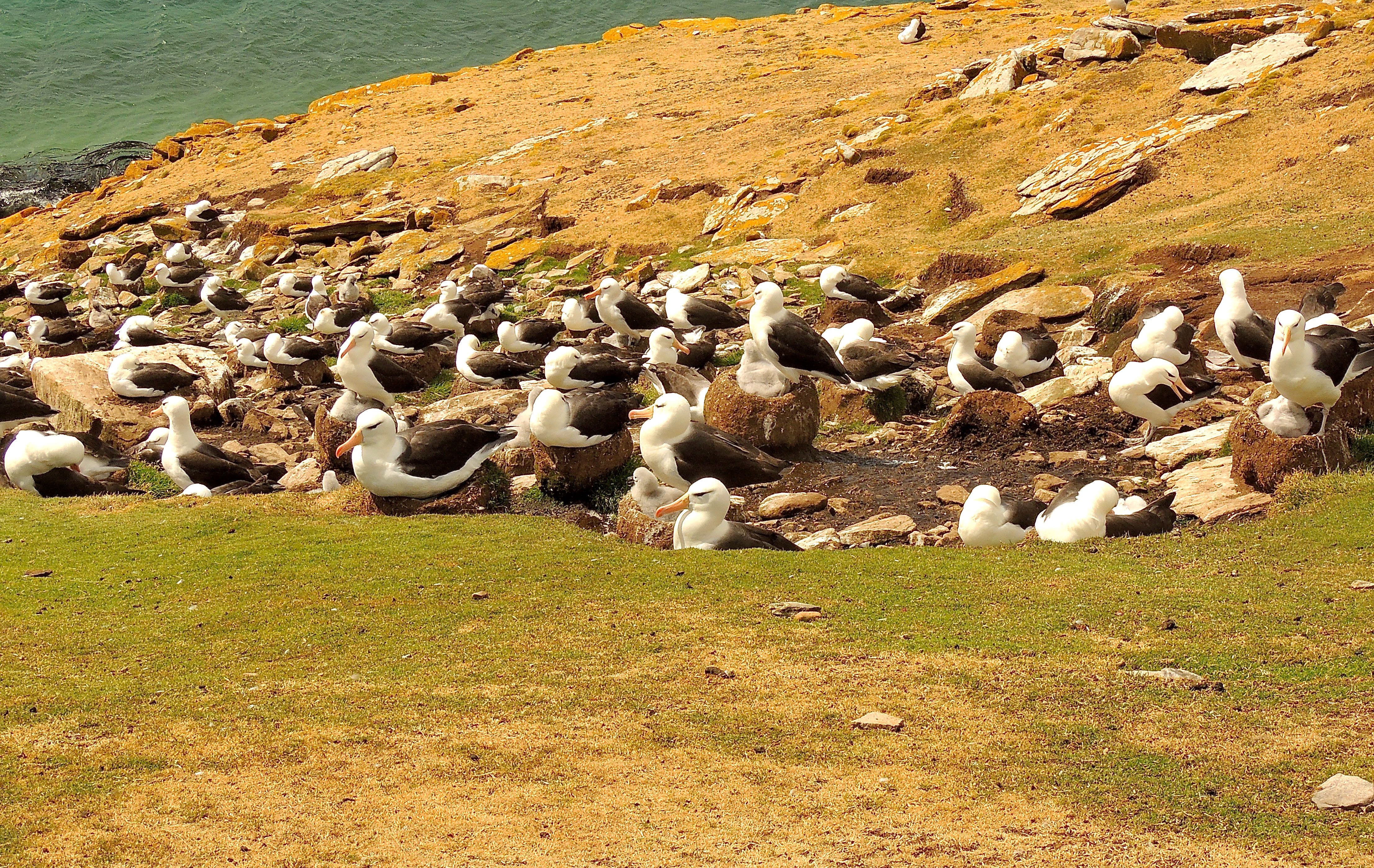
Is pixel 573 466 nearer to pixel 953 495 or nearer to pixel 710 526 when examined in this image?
pixel 710 526

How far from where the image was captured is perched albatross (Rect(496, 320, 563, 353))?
2300cm

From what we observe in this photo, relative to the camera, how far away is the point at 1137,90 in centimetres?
3064

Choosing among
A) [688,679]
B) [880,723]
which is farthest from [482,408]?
[880,723]

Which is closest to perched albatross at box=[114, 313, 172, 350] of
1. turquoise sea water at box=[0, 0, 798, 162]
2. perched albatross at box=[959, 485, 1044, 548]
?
perched albatross at box=[959, 485, 1044, 548]

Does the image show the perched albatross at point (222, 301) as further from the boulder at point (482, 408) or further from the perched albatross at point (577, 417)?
the perched albatross at point (577, 417)

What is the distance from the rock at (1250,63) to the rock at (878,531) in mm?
19964

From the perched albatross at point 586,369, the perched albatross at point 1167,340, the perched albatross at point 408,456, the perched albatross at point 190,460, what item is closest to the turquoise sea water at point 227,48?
the perched albatross at point 190,460

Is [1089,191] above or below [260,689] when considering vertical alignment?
below

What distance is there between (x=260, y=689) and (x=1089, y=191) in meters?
22.2

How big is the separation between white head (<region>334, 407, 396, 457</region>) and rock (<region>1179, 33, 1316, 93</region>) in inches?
895

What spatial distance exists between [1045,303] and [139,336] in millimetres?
17610

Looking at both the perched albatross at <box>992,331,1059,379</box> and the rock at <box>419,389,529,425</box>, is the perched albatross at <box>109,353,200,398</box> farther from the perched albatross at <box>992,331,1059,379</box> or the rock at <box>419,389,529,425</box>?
the perched albatross at <box>992,331,1059,379</box>

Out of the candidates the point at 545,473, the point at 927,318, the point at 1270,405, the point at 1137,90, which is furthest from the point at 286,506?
the point at 1137,90

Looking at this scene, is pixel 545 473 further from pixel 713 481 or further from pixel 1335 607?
pixel 1335 607
